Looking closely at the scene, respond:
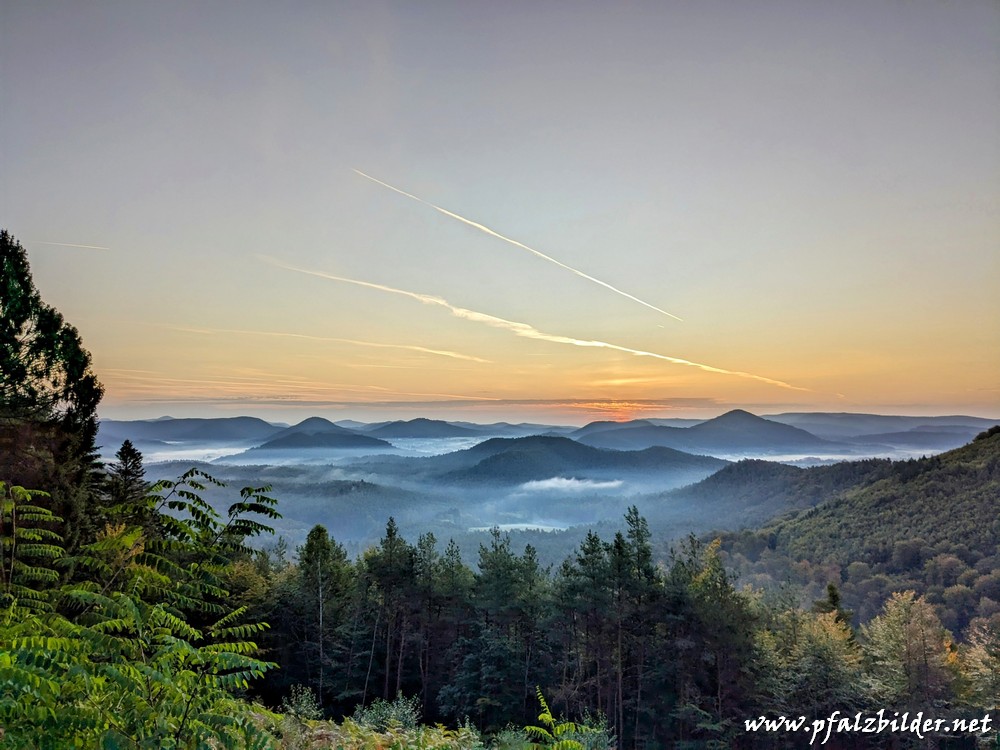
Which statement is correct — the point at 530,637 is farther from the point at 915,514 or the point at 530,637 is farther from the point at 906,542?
the point at 915,514

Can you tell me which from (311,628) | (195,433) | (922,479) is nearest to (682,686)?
(311,628)

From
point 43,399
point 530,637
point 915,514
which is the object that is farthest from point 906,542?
point 43,399

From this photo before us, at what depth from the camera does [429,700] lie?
32.8 metres

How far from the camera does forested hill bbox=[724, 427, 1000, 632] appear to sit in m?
78.1

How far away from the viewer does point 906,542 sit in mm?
90562

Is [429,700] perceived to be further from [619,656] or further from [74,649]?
[74,649]

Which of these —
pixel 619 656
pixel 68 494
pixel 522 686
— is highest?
pixel 68 494

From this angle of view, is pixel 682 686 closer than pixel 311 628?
Yes

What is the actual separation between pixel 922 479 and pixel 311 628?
138 m

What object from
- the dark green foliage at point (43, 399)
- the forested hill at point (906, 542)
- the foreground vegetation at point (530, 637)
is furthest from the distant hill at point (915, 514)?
the dark green foliage at point (43, 399)

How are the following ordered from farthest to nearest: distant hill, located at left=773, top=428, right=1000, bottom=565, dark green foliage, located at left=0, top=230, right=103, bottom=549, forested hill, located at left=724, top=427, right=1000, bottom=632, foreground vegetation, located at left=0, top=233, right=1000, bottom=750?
distant hill, located at left=773, top=428, right=1000, bottom=565 < forested hill, located at left=724, top=427, right=1000, bottom=632 < foreground vegetation, located at left=0, top=233, right=1000, bottom=750 < dark green foliage, located at left=0, top=230, right=103, bottom=549

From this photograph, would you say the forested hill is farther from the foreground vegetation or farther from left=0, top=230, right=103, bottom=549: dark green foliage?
left=0, top=230, right=103, bottom=549: dark green foliage

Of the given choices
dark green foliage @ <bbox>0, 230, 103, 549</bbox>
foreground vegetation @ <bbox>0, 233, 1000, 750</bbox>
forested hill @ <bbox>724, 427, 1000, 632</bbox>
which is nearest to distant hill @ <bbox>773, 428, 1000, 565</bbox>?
forested hill @ <bbox>724, 427, 1000, 632</bbox>

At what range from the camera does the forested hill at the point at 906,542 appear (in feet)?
256
